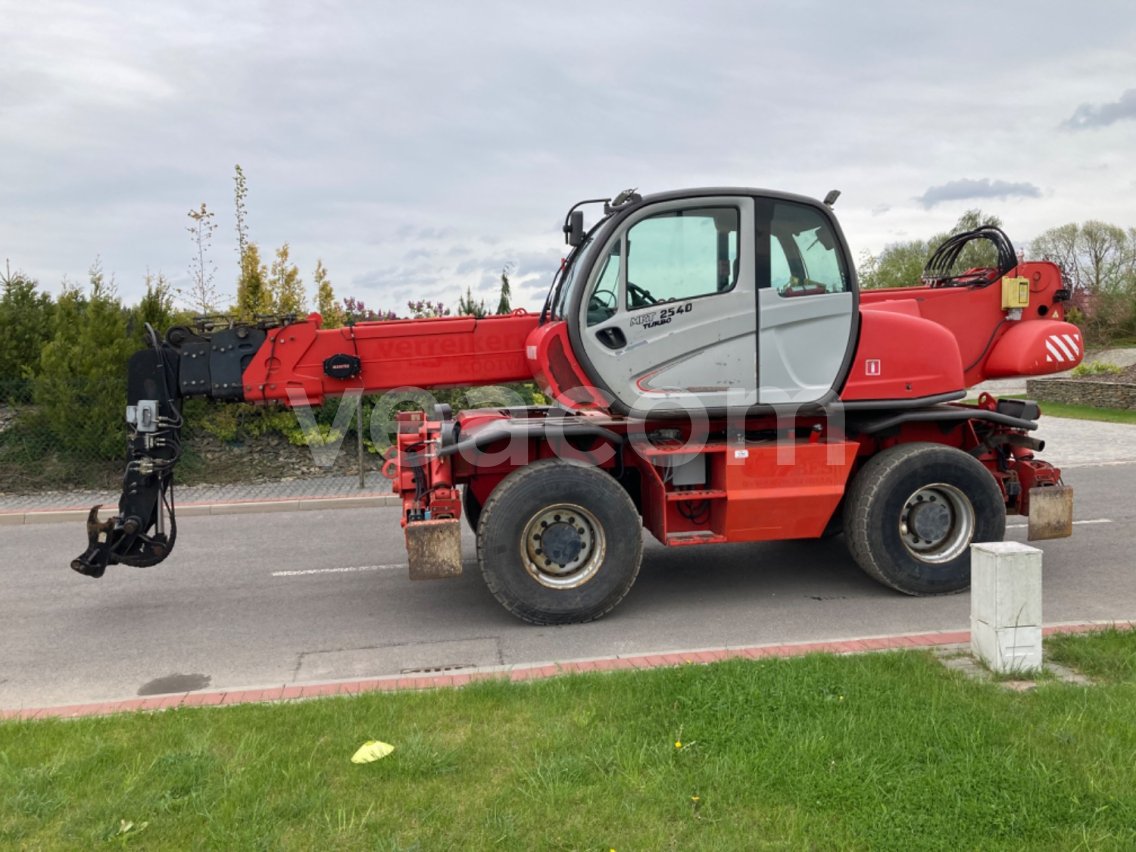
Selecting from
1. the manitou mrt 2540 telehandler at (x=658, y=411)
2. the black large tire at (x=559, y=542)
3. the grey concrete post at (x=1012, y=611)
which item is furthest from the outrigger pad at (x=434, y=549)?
the grey concrete post at (x=1012, y=611)

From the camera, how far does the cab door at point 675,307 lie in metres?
6.61

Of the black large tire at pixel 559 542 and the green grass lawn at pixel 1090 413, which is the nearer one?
the black large tire at pixel 559 542

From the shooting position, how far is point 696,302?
6641mm

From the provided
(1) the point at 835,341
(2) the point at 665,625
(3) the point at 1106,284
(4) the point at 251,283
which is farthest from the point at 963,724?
(3) the point at 1106,284

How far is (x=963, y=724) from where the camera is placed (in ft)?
13.6

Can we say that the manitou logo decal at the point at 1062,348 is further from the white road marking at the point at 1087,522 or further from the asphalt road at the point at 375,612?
the white road marking at the point at 1087,522

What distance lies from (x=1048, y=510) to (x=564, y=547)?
397 centimetres

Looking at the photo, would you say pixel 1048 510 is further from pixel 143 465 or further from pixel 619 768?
pixel 143 465

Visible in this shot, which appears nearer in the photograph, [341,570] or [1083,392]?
[341,570]

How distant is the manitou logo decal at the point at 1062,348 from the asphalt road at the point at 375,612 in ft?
5.92

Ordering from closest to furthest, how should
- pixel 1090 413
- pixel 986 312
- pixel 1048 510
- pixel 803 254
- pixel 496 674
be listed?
pixel 496 674 < pixel 803 254 < pixel 1048 510 < pixel 986 312 < pixel 1090 413

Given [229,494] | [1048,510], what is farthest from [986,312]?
[229,494]

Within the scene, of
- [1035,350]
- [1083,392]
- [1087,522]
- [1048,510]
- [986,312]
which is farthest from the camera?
[1083,392]

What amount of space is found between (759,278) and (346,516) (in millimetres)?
7195
